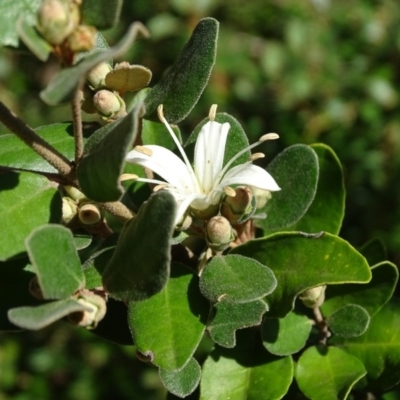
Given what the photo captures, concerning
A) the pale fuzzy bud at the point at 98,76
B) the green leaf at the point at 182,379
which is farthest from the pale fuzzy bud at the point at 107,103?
the green leaf at the point at 182,379

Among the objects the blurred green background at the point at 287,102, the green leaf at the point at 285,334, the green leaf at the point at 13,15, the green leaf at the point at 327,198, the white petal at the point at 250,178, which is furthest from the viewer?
the blurred green background at the point at 287,102

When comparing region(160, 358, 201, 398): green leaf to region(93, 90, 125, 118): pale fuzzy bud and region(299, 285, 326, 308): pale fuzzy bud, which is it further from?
region(93, 90, 125, 118): pale fuzzy bud

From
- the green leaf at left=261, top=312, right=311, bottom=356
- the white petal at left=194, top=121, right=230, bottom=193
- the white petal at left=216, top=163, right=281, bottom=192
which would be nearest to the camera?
the white petal at left=216, top=163, right=281, bottom=192

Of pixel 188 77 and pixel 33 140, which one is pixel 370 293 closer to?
pixel 188 77

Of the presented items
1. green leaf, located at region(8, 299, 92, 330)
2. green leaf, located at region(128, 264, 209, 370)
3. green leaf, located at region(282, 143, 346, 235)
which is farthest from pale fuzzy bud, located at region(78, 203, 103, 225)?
green leaf, located at region(282, 143, 346, 235)

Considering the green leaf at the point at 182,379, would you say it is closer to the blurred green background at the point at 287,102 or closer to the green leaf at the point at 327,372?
the green leaf at the point at 327,372

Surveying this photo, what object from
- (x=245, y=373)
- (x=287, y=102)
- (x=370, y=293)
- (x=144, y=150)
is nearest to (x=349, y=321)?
(x=370, y=293)

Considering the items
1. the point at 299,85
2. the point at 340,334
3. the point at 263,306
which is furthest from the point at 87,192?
the point at 299,85
